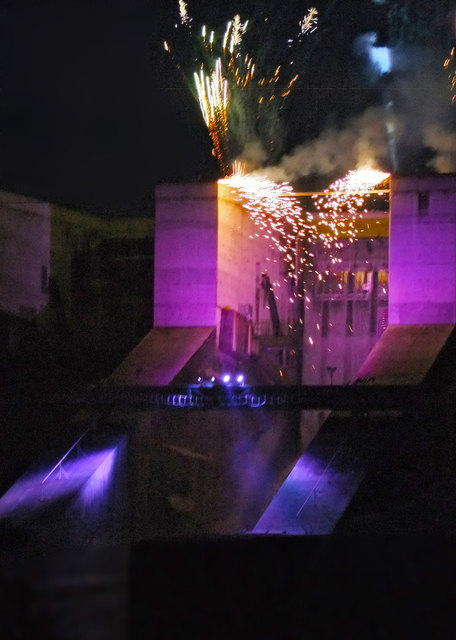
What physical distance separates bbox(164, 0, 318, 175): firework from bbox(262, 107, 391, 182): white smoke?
18.9 inches

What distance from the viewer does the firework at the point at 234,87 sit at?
16.8 meters

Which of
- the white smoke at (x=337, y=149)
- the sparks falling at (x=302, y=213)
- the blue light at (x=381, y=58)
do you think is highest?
the blue light at (x=381, y=58)

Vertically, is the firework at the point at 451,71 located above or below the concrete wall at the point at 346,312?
above

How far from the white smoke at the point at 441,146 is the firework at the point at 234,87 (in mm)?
3341

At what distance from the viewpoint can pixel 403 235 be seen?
18.5 metres

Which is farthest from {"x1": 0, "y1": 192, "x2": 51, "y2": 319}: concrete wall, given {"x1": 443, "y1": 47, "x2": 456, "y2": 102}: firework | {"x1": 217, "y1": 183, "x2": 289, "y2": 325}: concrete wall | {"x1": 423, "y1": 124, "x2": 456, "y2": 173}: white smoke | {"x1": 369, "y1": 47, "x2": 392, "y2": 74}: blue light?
{"x1": 443, "y1": 47, "x2": 456, "y2": 102}: firework

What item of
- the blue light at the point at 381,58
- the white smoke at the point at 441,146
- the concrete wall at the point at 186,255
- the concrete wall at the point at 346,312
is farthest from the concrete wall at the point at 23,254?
the white smoke at the point at 441,146

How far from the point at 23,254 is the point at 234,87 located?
21.5 ft

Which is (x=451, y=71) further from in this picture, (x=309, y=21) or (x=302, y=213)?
(x=302, y=213)

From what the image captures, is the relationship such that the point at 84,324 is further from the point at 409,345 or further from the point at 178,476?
the point at 409,345

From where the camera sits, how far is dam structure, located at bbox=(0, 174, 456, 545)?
14.8 metres

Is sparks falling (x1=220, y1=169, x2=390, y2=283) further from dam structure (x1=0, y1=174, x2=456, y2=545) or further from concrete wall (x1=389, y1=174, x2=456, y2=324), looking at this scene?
concrete wall (x1=389, y1=174, x2=456, y2=324)

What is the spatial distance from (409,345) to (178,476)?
5.51 m

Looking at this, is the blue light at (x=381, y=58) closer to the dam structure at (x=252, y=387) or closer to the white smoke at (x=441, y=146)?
the white smoke at (x=441, y=146)
